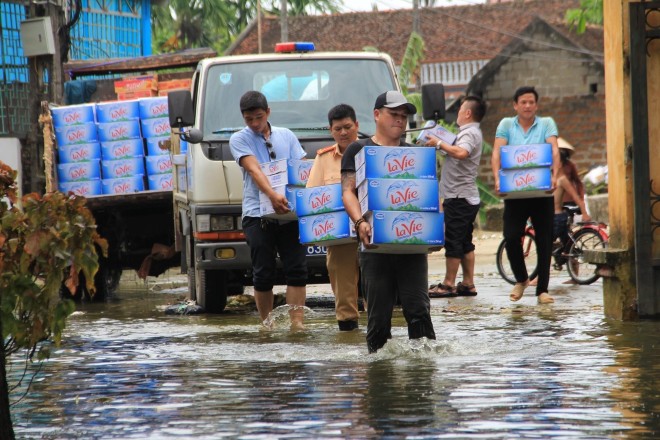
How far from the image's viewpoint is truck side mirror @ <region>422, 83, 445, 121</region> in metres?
11.9

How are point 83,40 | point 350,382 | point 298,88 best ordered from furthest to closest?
point 83,40, point 298,88, point 350,382

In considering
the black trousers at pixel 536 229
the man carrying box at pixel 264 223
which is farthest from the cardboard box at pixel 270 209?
the black trousers at pixel 536 229

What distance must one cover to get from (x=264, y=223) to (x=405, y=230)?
115 inches

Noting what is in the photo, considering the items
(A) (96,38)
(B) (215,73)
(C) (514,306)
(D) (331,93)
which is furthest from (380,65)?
(A) (96,38)

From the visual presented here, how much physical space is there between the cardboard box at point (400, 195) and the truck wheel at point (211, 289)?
182 inches

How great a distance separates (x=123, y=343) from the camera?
1029 cm

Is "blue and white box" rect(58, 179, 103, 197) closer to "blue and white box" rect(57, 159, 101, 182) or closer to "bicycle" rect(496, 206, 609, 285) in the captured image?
"blue and white box" rect(57, 159, 101, 182)

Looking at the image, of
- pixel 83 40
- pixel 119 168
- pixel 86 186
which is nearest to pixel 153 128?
pixel 119 168

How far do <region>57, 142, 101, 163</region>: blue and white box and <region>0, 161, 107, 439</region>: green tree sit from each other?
803 cm

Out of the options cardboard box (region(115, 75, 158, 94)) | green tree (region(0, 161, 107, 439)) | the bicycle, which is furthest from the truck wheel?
green tree (region(0, 161, 107, 439))

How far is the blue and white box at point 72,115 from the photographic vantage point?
14102 millimetres

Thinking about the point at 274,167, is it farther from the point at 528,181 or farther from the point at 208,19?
the point at 208,19

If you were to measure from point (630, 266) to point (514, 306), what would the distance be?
2015 mm

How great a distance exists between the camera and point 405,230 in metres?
8.17
